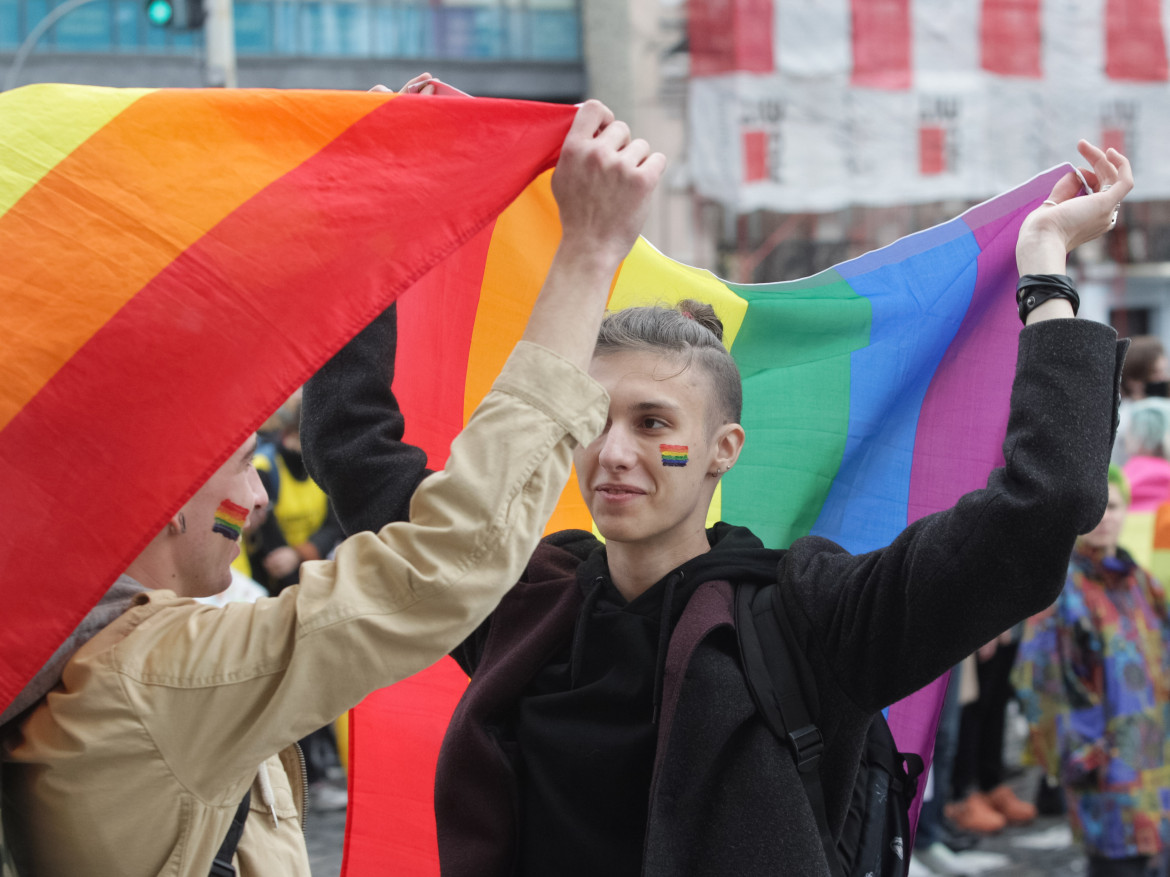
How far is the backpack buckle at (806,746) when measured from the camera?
1722 mm

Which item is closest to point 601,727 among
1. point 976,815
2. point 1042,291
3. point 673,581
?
point 673,581

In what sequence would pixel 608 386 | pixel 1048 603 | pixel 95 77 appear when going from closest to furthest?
1. pixel 1048 603
2. pixel 608 386
3. pixel 95 77

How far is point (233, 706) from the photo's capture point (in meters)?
1.39

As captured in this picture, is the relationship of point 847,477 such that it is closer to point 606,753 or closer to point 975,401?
point 975,401

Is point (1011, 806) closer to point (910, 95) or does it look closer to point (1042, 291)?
point (1042, 291)

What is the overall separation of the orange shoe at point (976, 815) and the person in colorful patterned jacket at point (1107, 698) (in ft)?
5.18

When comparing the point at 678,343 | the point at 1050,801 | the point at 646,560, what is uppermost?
the point at 678,343

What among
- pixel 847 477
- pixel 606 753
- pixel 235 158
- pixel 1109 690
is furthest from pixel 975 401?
pixel 1109 690

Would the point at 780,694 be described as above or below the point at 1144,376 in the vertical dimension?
above

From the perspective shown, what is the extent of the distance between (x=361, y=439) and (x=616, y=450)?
19.1 inches

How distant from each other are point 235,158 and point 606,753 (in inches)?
40.7

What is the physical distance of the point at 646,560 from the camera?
2043 millimetres

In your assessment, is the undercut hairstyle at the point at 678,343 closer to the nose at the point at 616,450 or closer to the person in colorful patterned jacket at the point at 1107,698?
the nose at the point at 616,450

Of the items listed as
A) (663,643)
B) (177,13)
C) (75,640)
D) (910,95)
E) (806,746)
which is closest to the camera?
(75,640)
